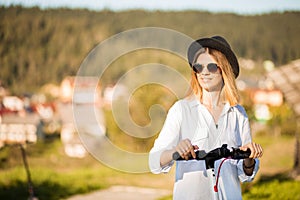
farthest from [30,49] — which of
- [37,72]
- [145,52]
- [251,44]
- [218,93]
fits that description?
[218,93]

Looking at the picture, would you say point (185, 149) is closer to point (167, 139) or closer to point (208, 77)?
point (167, 139)

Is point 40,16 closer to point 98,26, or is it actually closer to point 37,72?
point 37,72

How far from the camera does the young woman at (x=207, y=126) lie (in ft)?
9.09

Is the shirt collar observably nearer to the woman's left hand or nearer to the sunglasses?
the sunglasses

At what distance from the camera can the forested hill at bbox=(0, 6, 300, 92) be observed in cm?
1505

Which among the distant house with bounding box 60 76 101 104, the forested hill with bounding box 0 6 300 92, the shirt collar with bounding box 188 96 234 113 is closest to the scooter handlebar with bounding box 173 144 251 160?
the shirt collar with bounding box 188 96 234 113

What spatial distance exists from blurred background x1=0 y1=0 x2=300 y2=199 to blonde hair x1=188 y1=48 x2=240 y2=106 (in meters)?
3.16

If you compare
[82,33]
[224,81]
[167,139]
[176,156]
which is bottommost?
[176,156]

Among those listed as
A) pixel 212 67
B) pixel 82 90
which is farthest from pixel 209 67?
pixel 82 90

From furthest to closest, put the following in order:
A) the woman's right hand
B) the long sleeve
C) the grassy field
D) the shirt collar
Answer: the grassy field → the shirt collar → the long sleeve → the woman's right hand

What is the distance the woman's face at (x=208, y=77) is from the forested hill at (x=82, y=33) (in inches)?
388

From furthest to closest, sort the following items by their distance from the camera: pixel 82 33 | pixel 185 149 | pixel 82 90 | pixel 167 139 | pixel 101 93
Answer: pixel 82 33 → pixel 101 93 → pixel 82 90 → pixel 167 139 → pixel 185 149

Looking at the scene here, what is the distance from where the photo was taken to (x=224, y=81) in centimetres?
290

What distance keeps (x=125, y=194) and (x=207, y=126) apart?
17.7 feet
